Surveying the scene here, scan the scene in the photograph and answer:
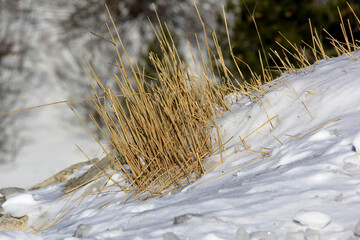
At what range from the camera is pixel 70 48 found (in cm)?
587

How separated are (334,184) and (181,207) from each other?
0.43m

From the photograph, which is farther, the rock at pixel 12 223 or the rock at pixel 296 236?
the rock at pixel 12 223

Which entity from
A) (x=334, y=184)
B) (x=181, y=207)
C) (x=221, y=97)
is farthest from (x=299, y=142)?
(x=221, y=97)

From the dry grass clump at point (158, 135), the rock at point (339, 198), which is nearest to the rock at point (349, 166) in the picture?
the rock at point (339, 198)

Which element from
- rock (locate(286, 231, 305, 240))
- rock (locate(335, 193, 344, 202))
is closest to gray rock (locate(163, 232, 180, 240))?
rock (locate(286, 231, 305, 240))

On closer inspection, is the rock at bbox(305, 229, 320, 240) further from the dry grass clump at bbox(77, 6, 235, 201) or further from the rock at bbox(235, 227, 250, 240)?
the dry grass clump at bbox(77, 6, 235, 201)

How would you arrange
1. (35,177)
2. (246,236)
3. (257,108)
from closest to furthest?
(246,236)
(257,108)
(35,177)

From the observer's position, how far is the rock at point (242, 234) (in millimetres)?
957

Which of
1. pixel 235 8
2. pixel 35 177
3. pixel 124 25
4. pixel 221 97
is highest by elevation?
pixel 124 25

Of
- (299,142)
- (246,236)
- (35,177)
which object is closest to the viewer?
(246,236)

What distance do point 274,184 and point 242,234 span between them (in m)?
0.24

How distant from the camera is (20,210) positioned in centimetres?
227

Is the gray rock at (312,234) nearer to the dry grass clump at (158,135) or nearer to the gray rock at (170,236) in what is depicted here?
the gray rock at (170,236)

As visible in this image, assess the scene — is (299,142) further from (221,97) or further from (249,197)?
(221,97)
